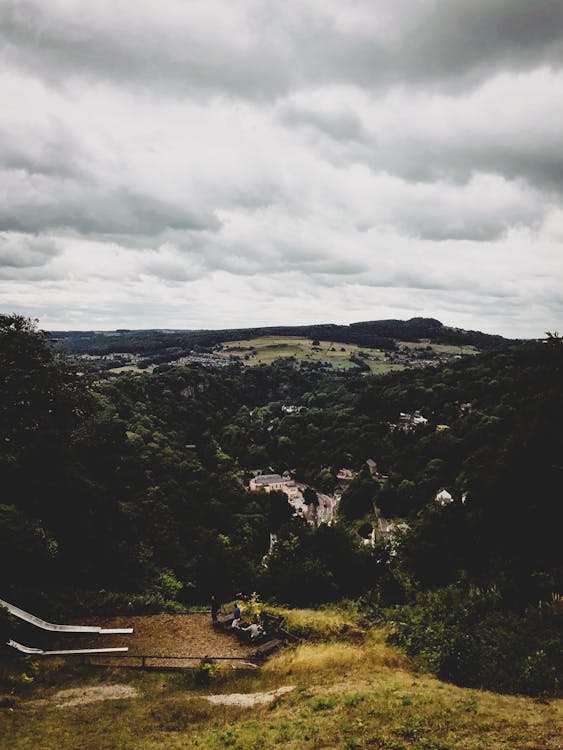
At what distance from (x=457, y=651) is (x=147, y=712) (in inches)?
347

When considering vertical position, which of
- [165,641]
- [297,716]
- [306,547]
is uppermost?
[297,716]

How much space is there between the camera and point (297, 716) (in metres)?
10.8

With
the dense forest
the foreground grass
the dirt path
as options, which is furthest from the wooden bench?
the dense forest

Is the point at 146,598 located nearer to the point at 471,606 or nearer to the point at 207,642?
the point at 207,642

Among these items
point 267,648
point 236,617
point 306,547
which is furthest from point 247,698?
point 306,547

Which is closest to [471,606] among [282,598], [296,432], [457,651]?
[457,651]

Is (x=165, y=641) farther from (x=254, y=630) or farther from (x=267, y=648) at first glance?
(x=267, y=648)

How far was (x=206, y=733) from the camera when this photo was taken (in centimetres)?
1041

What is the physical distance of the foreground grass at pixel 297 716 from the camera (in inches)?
366

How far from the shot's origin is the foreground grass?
9.31 metres

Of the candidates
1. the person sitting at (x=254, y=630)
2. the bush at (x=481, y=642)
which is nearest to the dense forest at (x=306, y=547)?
the bush at (x=481, y=642)

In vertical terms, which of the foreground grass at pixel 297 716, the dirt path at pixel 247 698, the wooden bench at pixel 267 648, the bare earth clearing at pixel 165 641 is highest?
the foreground grass at pixel 297 716

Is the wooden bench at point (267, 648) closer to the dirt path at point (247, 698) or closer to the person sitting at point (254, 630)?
the person sitting at point (254, 630)

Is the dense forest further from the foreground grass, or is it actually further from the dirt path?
the dirt path
